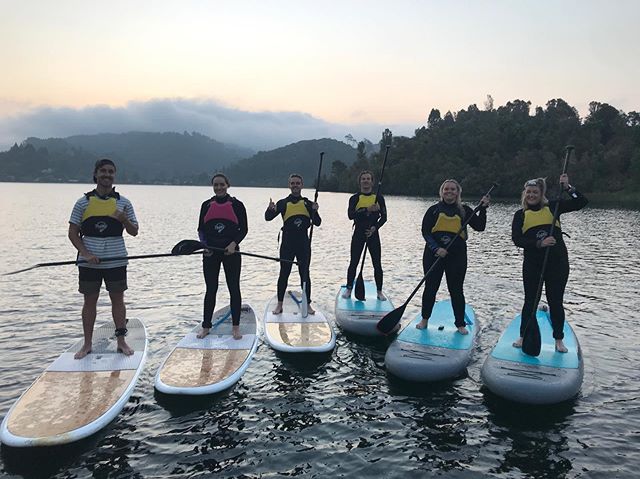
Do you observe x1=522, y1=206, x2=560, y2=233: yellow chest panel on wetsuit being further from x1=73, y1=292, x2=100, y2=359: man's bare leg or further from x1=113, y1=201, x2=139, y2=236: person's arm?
x1=73, y1=292, x2=100, y2=359: man's bare leg

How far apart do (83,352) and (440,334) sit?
617 cm

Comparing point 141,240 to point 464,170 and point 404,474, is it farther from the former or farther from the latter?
point 464,170

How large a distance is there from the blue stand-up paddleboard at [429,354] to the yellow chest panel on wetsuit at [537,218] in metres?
2.30

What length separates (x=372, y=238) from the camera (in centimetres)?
1052

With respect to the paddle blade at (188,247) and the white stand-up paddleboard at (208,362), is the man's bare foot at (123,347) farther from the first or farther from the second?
the paddle blade at (188,247)

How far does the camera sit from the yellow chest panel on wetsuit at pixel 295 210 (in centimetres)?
1002

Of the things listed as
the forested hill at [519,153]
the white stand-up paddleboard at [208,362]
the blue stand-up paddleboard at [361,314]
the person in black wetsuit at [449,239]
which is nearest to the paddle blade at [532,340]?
the person in black wetsuit at [449,239]

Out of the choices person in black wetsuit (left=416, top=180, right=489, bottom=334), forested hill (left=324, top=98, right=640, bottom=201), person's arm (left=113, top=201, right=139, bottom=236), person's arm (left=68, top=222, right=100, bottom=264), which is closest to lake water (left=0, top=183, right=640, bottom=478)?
person in black wetsuit (left=416, top=180, right=489, bottom=334)

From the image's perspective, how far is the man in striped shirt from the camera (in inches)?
264

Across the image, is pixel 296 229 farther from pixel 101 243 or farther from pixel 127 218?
pixel 101 243

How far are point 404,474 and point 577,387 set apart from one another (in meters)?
3.28

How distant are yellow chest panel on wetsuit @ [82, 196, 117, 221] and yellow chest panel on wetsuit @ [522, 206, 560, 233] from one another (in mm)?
6605

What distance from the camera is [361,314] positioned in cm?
1008

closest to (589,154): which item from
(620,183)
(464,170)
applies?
(620,183)
